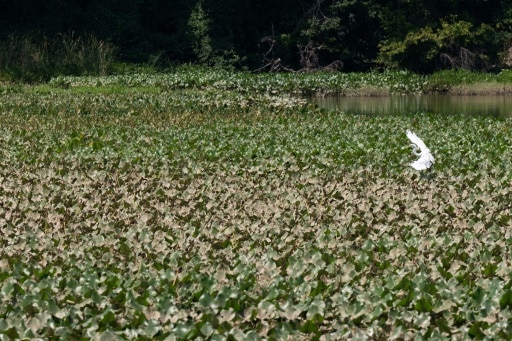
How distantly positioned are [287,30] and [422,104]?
13311 mm

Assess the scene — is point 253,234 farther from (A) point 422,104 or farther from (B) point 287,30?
(B) point 287,30

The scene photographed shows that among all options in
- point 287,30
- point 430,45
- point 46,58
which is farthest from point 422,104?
point 287,30

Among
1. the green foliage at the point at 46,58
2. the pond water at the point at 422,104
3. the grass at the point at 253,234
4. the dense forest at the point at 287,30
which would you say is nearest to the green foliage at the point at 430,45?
the dense forest at the point at 287,30

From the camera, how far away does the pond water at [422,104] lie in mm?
21281

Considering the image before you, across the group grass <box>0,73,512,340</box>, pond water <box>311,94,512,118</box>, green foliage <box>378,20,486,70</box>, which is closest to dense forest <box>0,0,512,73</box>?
green foliage <box>378,20,486,70</box>

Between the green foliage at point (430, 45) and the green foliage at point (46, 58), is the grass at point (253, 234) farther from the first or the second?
the green foliage at point (430, 45)

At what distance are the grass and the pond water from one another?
860cm

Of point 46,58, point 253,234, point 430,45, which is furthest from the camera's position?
point 430,45

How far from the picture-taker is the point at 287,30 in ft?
121

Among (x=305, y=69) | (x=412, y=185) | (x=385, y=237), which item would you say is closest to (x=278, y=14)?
(x=305, y=69)

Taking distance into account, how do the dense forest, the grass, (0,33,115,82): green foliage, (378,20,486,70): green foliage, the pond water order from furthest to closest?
the dense forest
(378,20,486,70): green foliage
(0,33,115,82): green foliage
the pond water
the grass

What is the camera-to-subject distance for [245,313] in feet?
14.4

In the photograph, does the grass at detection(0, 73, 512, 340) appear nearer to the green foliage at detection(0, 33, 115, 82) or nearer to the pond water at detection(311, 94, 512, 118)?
the pond water at detection(311, 94, 512, 118)

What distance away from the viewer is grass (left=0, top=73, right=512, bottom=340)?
427 cm
